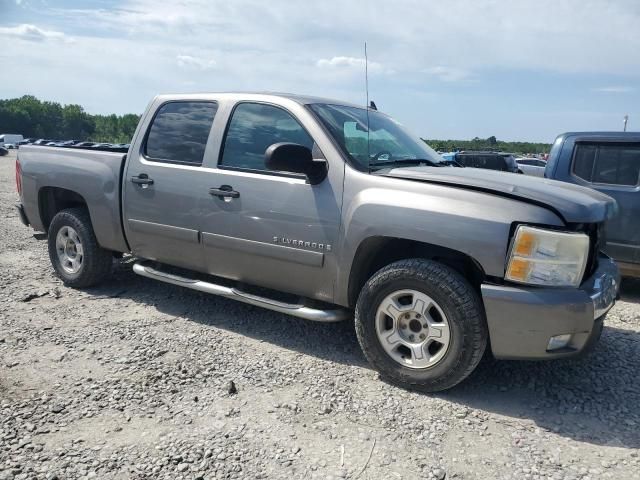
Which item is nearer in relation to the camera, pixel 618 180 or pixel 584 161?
pixel 618 180

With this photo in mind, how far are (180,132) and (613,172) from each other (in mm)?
4573

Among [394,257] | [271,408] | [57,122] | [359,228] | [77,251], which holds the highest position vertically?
[57,122]

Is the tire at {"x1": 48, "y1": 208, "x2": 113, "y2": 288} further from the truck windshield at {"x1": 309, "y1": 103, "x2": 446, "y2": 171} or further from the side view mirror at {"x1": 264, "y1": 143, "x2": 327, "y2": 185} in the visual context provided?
the truck windshield at {"x1": 309, "y1": 103, "x2": 446, "y2": 171}

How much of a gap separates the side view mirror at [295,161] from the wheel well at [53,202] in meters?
2.84

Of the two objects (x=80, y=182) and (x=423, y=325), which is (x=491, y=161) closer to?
(x=80, y=182)

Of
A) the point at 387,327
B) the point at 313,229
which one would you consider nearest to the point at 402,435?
the point at 387,327

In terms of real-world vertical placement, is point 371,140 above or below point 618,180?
above

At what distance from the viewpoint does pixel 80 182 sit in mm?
5105

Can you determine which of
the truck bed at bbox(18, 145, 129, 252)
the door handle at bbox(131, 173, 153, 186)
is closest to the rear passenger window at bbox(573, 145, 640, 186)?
the door handle at bbox(131, 173, 153, 186)

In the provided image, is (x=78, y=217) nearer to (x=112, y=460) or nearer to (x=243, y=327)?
(x=243, y=327)

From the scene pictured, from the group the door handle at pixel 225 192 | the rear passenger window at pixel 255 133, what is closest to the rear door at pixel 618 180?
the rear passenger window at pixel 255 133

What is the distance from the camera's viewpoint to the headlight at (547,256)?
9.84 ft

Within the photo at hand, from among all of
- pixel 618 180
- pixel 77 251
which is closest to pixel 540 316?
pixel 618 180

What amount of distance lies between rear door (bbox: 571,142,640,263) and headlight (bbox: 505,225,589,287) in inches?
112
